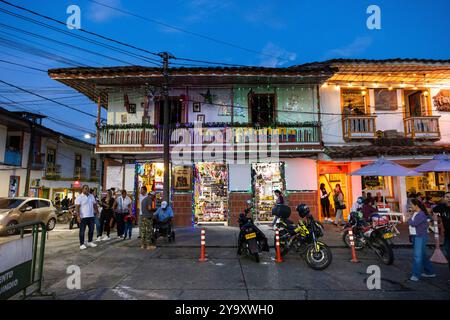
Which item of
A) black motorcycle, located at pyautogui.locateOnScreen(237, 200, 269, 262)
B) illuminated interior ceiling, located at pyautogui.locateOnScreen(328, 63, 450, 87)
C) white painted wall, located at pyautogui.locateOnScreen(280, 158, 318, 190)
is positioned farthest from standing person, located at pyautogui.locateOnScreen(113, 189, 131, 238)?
illuminated interior ceiling, located at pyautogui.locateOnScreen(328, 63, 450, 87)

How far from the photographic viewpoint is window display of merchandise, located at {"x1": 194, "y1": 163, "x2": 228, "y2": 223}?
13.4m

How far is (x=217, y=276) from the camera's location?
5.93 m

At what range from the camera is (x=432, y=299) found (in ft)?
15.6

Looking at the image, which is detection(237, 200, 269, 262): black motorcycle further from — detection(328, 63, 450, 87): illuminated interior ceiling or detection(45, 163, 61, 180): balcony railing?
detection(45, 163, 61, 180): balcony railing

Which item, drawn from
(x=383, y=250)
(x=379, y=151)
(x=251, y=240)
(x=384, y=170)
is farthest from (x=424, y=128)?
A: (x=251, y=240)

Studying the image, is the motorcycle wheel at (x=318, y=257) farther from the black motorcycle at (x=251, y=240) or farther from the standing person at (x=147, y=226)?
the standing person at (x=147, y=226)

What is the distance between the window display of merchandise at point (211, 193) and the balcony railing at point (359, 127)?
6745 mm

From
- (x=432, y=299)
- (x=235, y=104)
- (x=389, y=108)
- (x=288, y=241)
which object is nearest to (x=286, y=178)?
(x=235, y=104)

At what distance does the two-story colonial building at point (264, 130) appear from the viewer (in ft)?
41.1

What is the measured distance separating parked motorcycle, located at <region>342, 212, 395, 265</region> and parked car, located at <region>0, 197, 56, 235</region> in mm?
12818

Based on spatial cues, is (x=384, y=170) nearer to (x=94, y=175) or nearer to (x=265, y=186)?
(x=265, y=186)

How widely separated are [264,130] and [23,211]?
11.7 metres

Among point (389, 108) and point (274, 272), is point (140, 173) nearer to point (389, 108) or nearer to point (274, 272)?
point (274, 272)

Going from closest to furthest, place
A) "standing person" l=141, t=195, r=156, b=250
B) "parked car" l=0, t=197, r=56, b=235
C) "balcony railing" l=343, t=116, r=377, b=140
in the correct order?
"standing person" l=141, t=195, r=156, b=250, "parked car" l=0, t=197, r=56, b=235, "balcony railing" l=343, t=116, r=377, b=140
